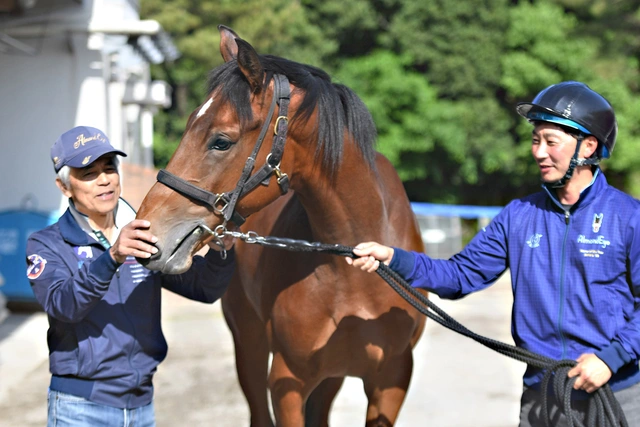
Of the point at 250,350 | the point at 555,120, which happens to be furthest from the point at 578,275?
the point at 250,350

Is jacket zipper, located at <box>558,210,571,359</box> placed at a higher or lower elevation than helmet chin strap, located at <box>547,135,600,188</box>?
lower

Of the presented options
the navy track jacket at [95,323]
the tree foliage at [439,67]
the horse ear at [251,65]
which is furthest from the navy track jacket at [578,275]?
the tree foliage at [439,67]

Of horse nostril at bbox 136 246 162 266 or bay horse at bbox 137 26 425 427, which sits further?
bay horse at bbox 137 26 425 427

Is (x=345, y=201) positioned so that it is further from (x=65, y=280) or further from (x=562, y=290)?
(x=65, y=280)

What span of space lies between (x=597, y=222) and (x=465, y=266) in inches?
19.1

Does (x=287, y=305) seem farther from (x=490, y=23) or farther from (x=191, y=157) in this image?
(x=490, y=23)

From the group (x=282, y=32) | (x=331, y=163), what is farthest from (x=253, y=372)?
(x=282, y=32)

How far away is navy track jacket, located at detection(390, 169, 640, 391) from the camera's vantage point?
2.10m

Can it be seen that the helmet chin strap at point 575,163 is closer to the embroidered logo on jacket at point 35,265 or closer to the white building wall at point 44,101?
the embroidered logo on jacket at point 35,265

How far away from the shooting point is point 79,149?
2.24m

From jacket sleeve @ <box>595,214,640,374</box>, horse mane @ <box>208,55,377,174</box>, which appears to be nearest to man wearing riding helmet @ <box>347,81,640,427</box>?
jacket sleeve @ <box>595,214,640,374</box>

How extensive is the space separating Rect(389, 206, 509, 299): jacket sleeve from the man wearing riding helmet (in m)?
0.07

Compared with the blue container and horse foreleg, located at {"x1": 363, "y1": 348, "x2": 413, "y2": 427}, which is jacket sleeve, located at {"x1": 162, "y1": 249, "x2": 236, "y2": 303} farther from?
the blue container

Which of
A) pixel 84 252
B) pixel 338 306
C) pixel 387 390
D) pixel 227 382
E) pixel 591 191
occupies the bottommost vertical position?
pixel 227 382
